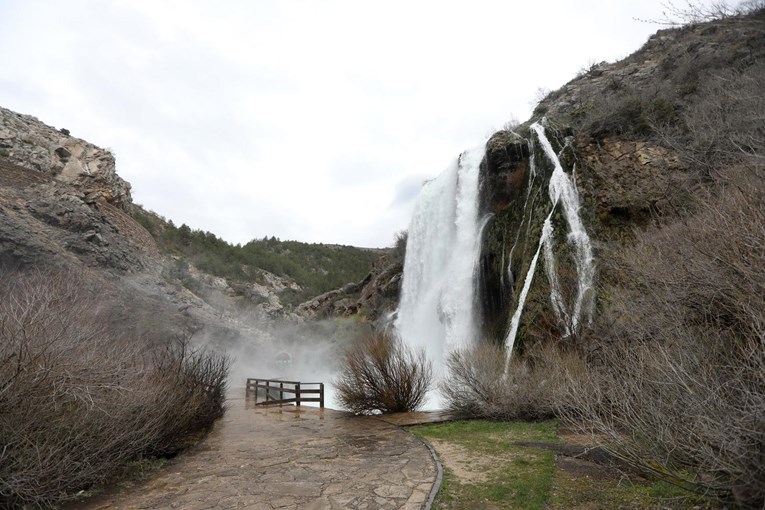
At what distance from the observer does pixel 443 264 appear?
24.2 m

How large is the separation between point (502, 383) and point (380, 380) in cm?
365

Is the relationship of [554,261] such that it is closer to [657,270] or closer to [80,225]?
[657,270]

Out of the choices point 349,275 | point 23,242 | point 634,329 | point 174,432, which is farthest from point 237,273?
point 634,329

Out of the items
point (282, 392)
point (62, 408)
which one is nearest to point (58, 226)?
point (282, 392)

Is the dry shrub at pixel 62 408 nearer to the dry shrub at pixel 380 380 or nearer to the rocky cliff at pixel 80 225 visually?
the dry shrub at pixel 380 380

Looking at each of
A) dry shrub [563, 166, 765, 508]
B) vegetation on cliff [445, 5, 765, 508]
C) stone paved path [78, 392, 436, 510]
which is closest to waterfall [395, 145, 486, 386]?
vegetation on cliff [445, 5, 765, 508]

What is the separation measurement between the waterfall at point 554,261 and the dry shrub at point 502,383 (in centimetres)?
110

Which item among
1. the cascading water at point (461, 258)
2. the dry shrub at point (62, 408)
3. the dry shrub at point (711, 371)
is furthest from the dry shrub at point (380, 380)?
the dry shrub at point (711, 371)

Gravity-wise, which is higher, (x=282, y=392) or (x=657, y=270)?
(x=657, y=270)

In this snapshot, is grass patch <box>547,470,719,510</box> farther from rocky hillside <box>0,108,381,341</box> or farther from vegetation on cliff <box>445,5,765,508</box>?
rocky hillside <box>0,108,381,341</box>

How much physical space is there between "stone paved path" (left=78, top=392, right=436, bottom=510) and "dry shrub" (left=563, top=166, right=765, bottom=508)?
107 inches

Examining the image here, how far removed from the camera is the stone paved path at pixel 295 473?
528 centimetres

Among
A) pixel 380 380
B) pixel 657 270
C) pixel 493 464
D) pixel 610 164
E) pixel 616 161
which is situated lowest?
pixel 493 464

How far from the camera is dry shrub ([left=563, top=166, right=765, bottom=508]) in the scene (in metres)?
2.79
